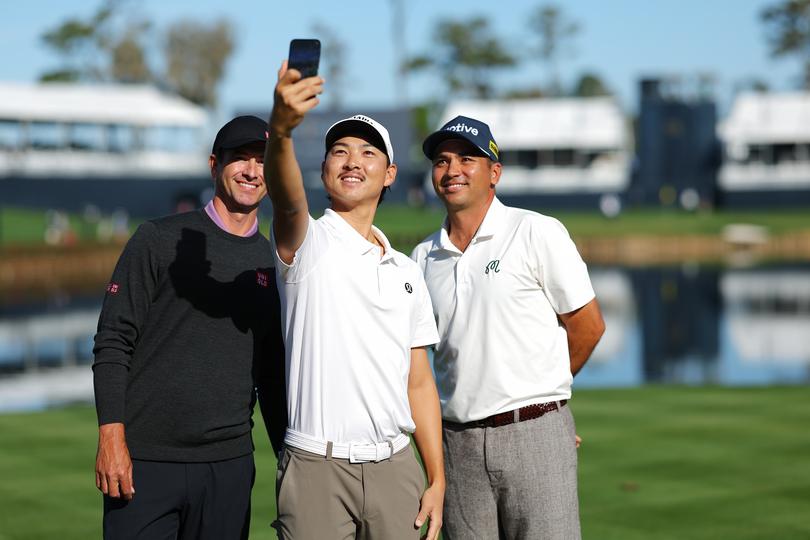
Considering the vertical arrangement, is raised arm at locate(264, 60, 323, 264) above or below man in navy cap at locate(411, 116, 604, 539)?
above

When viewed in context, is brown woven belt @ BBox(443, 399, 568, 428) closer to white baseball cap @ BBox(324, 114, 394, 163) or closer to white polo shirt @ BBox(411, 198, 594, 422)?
white polo shirt @ BBox(411, 198, 594, 422)

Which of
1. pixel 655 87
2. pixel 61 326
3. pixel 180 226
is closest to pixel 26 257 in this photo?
pixel 61 326

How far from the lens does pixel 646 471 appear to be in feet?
29.8

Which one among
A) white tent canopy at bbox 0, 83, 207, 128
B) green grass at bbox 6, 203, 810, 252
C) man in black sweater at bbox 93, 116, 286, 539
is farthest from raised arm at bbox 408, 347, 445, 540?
white tent canopy at bbox 0, 83, 207, 128

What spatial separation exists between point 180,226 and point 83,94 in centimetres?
6136

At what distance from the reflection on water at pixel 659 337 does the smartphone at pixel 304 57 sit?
1233 cm

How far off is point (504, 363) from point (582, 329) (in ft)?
1.46

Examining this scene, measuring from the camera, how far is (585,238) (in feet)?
149

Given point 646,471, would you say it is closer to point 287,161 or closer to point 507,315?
point 507,315

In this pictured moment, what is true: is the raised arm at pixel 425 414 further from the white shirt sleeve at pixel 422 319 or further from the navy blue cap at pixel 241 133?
the navy blue cap at pixel 241 133

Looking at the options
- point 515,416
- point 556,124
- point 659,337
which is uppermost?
point 556,124

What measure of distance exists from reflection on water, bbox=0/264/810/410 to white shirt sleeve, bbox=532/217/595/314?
37.6 ft

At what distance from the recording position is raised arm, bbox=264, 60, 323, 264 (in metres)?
3.38

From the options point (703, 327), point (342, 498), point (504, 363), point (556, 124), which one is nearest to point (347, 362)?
point (342, 498)
